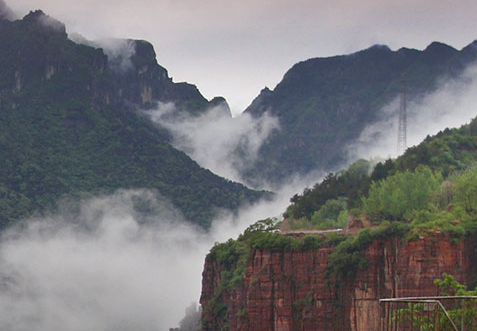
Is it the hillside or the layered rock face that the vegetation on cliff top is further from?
the layered rock face

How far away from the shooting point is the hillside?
87.5 metres

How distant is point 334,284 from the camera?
95062 mm

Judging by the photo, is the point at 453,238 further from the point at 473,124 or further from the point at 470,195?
the point at 473,124

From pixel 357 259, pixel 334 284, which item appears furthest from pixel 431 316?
pixel 334 284

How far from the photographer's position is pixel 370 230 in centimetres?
9356

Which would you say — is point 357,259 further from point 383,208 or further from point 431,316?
point 431,316

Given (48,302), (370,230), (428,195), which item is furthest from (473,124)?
(48,302)

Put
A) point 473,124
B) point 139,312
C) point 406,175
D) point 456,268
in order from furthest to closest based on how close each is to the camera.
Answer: point 139,312 < point 473,124 < point 406,175 < point 456,268

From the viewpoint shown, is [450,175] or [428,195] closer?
[428,195]

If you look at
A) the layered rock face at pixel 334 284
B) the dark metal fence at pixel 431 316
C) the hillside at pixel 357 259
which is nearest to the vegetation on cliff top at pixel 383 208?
the hillside at pixel 357 259

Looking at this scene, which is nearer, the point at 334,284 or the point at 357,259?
the point at 357,259

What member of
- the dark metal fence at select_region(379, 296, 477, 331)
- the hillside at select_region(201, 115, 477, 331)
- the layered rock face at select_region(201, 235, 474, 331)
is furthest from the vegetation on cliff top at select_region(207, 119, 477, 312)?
the dark metal fence at select_region(379, 296, 477, 331)

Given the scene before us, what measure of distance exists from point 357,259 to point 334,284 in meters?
3.26

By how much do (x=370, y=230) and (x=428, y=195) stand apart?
14.9m
